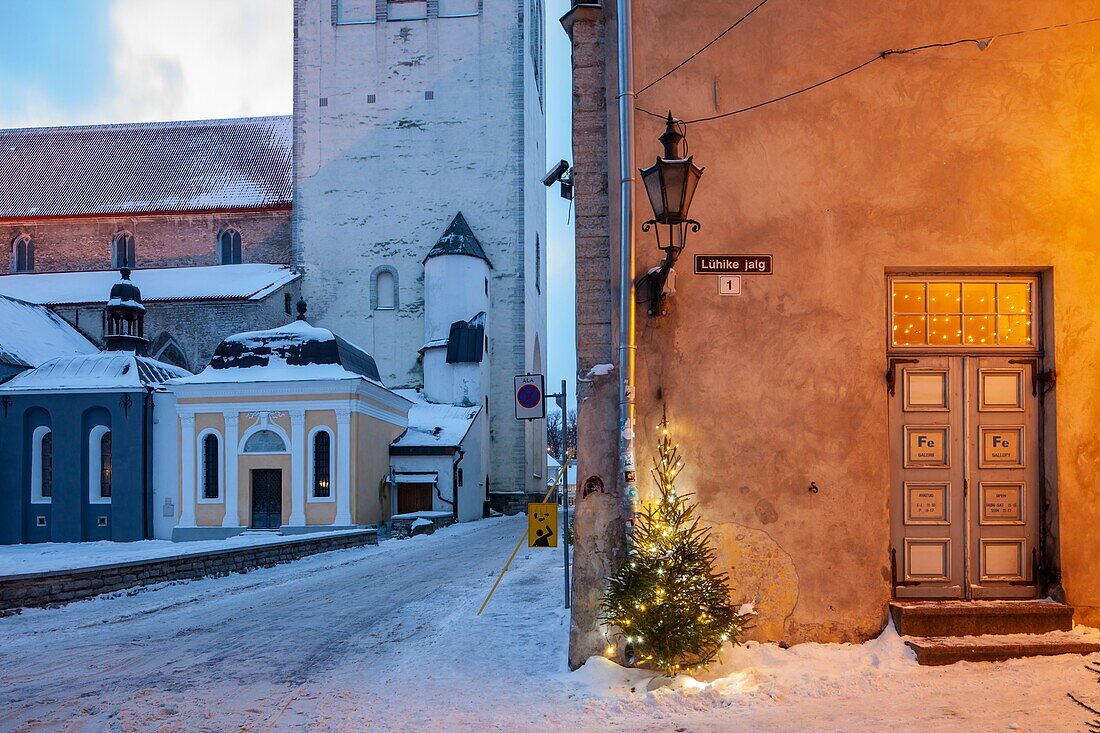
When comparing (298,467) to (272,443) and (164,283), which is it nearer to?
(272,443)

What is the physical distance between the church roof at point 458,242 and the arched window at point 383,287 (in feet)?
7.17

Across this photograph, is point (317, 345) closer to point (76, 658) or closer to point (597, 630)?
point (76, 658)

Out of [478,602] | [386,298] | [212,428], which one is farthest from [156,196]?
[478,602]

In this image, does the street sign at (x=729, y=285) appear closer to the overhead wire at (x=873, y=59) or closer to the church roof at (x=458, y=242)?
the overhead wire at (x=873, y=59)

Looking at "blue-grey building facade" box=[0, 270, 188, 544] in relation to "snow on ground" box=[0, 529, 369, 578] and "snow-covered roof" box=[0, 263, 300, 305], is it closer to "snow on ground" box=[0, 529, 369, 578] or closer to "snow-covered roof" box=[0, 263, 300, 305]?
"snow on ground" box=[0, 529, 369, 578]

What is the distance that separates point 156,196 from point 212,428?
2177cm

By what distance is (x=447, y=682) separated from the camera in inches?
283

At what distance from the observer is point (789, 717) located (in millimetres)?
5824

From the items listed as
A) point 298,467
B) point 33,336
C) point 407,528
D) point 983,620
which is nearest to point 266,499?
point 298,467

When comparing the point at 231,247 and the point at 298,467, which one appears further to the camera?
the point at 231,247

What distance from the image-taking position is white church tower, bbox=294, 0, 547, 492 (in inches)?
1688

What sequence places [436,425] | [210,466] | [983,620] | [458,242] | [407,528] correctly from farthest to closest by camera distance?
[458,242], [436,425], [210,466], [407,528], [983,620]

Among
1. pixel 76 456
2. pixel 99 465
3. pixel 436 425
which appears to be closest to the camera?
pixel 76 456

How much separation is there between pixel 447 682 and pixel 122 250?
146 ft
